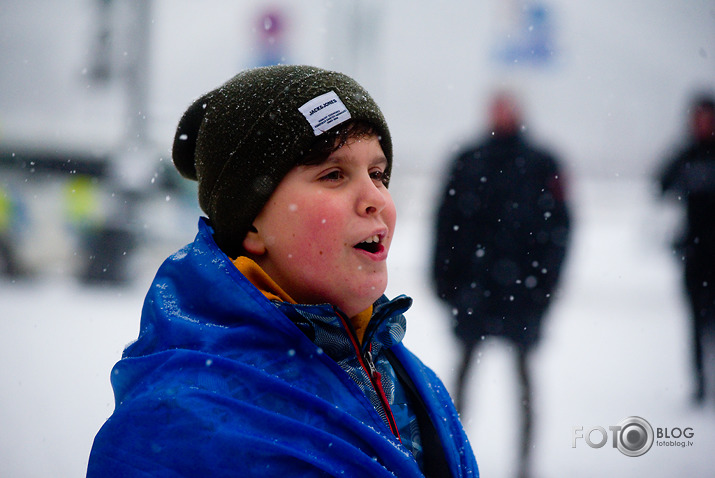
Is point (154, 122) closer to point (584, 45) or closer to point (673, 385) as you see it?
point (673, 385)

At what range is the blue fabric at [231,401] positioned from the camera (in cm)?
94

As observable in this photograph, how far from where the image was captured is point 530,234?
3598mm

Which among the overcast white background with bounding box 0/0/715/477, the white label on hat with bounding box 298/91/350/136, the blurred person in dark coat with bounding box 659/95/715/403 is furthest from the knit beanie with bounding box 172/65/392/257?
the blurred person in dark coat with bounding box 659/95/715/403

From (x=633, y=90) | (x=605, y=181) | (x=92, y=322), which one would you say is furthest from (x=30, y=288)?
(x=605, y=181)

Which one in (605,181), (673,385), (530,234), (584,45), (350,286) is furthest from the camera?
(605,181)

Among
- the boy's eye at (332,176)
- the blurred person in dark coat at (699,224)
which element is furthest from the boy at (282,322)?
the blurred person in dark coat at (699,224)

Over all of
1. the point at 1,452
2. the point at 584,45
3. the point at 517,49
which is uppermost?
the point at 584,45

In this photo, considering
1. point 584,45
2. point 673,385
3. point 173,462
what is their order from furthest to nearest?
point 584,45, point 673,385, point 173,462

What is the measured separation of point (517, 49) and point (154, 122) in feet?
16.5

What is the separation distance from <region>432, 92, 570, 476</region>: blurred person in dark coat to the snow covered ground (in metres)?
0.15

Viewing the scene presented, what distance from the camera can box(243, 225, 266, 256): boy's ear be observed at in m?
1.21

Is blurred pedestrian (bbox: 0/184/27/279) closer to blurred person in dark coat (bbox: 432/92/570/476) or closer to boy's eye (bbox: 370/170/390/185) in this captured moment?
Result: blurred person in dark coat (bbox: 432/92/570/476)

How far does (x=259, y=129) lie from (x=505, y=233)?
265 cm

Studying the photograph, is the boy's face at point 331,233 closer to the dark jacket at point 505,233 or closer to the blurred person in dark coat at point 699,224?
the dark jacket at point 505,233
